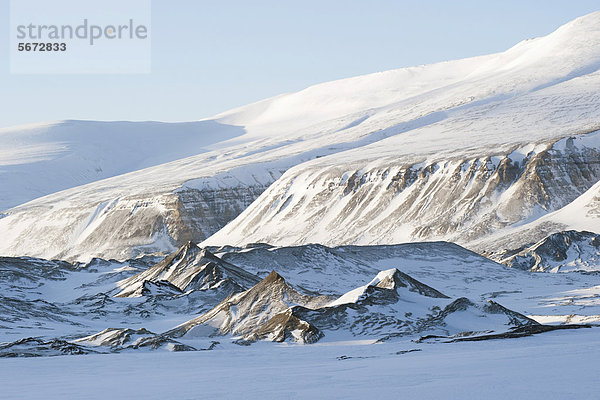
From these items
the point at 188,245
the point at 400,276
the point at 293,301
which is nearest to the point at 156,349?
the point at 293,301

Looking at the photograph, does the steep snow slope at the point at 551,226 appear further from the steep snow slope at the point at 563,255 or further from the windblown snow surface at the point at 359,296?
the steep snow slope at the point at 563,255

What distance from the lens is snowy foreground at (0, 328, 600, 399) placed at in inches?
958

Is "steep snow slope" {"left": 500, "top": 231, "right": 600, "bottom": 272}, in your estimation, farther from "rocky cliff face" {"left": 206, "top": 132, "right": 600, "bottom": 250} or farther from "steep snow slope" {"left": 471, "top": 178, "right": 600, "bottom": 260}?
"rocky cliff face" {"left": 206, "top": 132, "right": 600, "bottom": 250}

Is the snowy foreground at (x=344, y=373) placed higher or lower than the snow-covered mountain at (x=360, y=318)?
higher

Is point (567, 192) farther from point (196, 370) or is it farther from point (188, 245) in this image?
point (196, 370)

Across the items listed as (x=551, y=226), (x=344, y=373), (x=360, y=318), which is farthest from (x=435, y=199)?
(x=344, y=373)

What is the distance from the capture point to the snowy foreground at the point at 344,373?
24.3m

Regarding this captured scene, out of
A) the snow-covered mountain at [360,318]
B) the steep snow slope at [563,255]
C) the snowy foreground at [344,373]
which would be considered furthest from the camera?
the steep snow slope at [563,255]

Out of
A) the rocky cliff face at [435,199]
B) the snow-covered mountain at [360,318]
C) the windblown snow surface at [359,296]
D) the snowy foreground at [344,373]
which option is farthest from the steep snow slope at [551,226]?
the snowy foreground at [344,373]

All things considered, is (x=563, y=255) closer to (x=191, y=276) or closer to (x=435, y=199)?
(x=435, y=199)

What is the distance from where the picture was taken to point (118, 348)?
172 ft

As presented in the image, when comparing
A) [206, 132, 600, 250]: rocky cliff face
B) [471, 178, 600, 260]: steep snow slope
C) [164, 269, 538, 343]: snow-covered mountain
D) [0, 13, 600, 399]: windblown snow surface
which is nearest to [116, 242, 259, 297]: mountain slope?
[0, 13, 600, 399]: windblown snow surface

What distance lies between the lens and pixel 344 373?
98.1ft

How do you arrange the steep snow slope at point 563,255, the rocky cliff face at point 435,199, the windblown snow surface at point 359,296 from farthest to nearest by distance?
the rocky cliff face at point 435,199
the steep snow slope at point 563,255
the windblown snow surface at point 359,296
